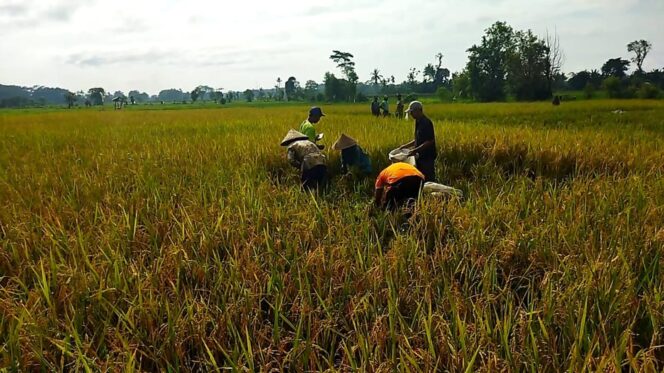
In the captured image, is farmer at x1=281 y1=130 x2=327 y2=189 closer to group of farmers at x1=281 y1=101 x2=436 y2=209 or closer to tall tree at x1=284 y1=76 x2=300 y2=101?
group of farmers at x1=281 y1=101 x2=436 y2=209

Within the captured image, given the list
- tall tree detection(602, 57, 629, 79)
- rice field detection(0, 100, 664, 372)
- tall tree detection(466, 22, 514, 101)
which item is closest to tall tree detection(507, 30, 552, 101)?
tall tree detection(466, 22, 514, 101)

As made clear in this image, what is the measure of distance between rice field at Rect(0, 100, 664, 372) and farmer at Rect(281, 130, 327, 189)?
0.26 meters

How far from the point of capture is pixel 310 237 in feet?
9.02

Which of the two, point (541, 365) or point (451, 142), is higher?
point (451, 142)

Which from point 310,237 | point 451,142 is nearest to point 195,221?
point 310,237

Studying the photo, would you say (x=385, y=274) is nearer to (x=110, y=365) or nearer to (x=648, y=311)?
(x=648, y=311)

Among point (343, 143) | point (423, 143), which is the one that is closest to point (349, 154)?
point (343, 143)

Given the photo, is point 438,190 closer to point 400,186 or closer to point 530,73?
point 400,186

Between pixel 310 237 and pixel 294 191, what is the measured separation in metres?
1.35

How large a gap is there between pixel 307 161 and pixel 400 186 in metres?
1.34

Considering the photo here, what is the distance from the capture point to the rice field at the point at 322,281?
5.25 feet

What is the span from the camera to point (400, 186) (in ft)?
10.6

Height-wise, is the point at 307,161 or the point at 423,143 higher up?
the point at 423,143

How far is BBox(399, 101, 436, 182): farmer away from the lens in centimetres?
446
